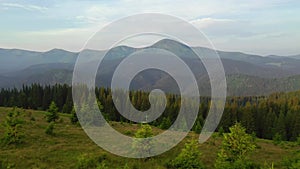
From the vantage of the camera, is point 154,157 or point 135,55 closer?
point 135,55

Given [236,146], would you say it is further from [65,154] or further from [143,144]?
[65,154]

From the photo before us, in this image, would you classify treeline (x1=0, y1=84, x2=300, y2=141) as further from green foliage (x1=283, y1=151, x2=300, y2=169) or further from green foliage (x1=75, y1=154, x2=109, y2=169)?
green foliage (x1=283, y1=151, x2=300, y2=169)

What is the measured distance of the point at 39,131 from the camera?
36.1 meters

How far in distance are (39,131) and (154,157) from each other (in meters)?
16.0

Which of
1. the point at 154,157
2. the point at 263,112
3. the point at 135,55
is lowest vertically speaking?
the point at 263,112

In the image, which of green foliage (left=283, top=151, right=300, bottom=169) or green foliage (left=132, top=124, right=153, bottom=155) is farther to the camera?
green foliage (left=132, top=124, right=153, bottom=155)

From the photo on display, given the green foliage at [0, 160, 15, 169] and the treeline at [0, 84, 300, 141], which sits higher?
the green foliage at [0, 160, 15, 169]

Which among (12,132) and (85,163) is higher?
(12,132)

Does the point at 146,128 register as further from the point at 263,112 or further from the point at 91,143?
the point at 263,112

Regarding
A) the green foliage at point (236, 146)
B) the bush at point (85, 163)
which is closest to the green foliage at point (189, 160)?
the green foliage at point (236, 146)

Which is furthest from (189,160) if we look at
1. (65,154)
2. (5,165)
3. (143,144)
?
(5,165)

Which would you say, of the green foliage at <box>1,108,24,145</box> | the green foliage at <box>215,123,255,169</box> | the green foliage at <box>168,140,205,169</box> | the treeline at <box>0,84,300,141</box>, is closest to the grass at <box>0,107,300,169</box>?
the green foliage at <box>1,108,24,145</box>

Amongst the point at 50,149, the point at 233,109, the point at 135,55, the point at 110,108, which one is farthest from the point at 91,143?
the point at 233,109

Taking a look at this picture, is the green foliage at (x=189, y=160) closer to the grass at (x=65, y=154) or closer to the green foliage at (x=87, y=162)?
the grass at (x=65, y=154)
